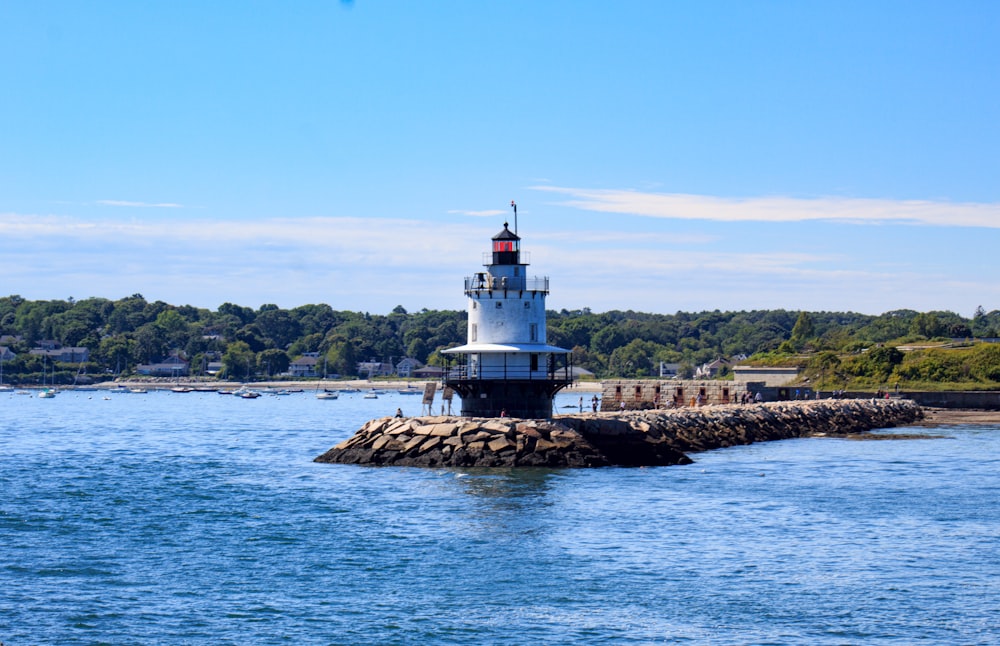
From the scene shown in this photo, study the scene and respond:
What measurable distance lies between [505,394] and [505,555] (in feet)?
58.6

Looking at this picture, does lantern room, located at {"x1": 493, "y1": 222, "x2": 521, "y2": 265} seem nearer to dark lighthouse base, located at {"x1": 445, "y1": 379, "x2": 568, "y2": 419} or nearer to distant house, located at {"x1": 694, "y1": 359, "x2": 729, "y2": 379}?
dark lighthouse base, located at {"x1": 445, "y1": 379, "x2": 568, "y2": 419}

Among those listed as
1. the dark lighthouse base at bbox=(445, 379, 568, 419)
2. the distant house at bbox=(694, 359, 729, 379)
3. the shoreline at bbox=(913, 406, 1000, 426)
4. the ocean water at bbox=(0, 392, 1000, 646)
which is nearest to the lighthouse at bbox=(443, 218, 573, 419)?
the dark lighthouse base at bbox=(445, 379, 568, 419)

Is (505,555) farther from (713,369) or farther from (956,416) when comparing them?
(713,369)

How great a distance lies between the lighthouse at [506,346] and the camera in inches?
1764

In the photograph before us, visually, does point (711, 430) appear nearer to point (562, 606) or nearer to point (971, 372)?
point (562, 606)

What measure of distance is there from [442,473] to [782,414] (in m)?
28.9

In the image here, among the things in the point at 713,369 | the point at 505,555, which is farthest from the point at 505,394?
the point at 713,369

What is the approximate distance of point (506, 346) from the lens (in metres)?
44.5

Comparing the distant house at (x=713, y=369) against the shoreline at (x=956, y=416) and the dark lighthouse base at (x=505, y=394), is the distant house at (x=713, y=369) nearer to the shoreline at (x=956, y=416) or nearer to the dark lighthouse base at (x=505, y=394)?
the shoreline at (x=956, y=416)

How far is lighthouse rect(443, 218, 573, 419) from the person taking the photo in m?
44.8

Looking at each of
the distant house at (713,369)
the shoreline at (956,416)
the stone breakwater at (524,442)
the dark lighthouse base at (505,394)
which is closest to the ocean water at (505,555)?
the stone breakwater at (524,442)

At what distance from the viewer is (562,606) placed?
2266 cm

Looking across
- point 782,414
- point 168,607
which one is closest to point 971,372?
point 782,414

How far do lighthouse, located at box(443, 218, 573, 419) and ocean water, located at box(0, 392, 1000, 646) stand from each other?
15.7 feet
